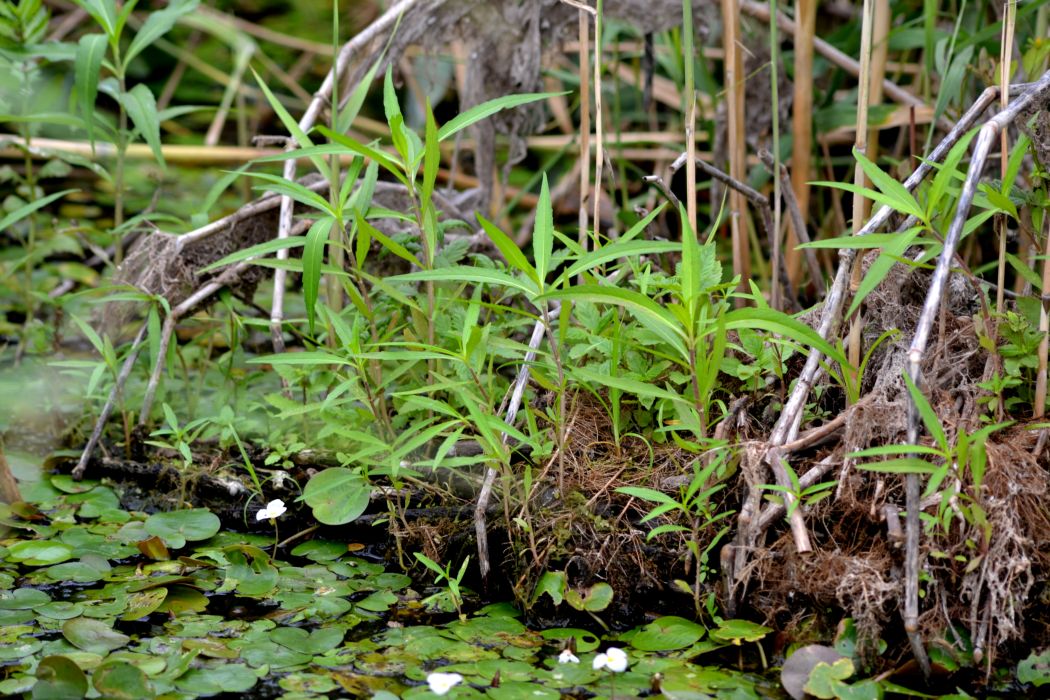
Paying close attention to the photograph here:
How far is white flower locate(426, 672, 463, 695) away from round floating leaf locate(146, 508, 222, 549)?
2.21 ft

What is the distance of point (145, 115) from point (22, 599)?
0.97 meters

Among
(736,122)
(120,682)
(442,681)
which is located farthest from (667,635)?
(736,122)

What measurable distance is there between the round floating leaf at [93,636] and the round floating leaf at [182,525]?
28 centimetres

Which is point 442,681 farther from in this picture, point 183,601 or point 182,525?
point 182,525

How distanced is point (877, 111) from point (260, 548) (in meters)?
1.79

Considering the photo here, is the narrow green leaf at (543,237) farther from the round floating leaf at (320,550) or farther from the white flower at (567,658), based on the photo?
the round floating leaf at (320,550)

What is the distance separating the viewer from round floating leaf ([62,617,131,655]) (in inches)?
57.7

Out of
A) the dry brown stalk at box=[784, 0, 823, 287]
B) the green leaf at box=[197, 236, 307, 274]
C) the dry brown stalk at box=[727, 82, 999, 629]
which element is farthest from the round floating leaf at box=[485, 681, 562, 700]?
the dry brown stalk at box=[784, 0, 823, 287]

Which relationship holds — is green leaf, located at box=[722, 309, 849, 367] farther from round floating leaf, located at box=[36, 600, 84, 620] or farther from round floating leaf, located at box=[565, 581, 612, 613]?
round floating leaf, located at box=[36, 600, 84, 620]

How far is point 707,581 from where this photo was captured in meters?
1.59

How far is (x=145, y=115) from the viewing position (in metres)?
2.04

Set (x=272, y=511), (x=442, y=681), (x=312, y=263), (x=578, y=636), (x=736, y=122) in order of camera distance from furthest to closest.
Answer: (x=736, y=122) → (x=272, y=511) → (x=312, y=263) → (x=578, y=636) → (x=442, y=681)

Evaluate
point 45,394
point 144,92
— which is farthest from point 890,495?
point 45,394

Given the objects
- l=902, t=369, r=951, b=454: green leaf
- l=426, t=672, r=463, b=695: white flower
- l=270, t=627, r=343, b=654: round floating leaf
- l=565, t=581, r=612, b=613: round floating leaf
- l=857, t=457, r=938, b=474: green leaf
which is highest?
l=902, t=369, r=951, b=454: green leaf
